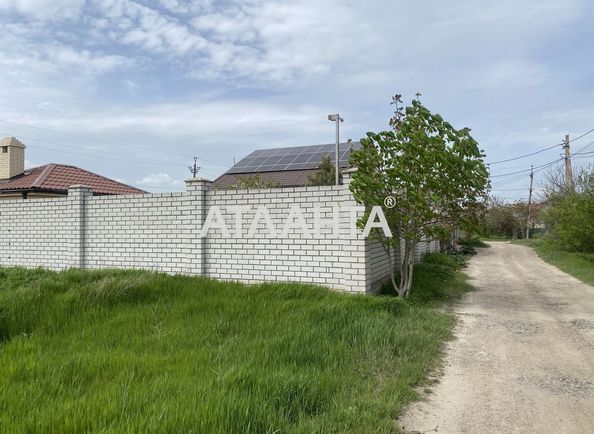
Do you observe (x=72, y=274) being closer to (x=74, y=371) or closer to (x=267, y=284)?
(x=267, y=284)

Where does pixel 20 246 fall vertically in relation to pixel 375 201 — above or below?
below

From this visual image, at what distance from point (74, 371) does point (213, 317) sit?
78.9 inches

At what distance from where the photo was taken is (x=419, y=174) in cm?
686

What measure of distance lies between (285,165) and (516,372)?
21.3m

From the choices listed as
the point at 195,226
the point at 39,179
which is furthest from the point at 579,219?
the point at 39,179

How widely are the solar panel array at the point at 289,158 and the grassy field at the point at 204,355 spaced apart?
1677 cm

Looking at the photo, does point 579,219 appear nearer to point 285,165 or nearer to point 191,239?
point 285,165

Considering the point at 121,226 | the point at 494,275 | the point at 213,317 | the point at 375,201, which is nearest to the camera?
the point at 213,317

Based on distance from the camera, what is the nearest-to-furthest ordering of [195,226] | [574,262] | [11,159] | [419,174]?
[419,174] → [195,226] → [574,262] → [11,159]

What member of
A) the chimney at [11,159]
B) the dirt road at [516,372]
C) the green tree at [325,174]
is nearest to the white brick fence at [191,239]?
the dirt road at [516,372]

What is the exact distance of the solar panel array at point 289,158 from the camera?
80.2 feet

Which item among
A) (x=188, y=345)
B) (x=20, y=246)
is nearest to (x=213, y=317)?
(x=188, y=345)

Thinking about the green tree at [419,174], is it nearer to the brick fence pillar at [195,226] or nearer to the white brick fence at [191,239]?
the white brick fence at [191,239]

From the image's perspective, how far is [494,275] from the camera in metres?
12.6
